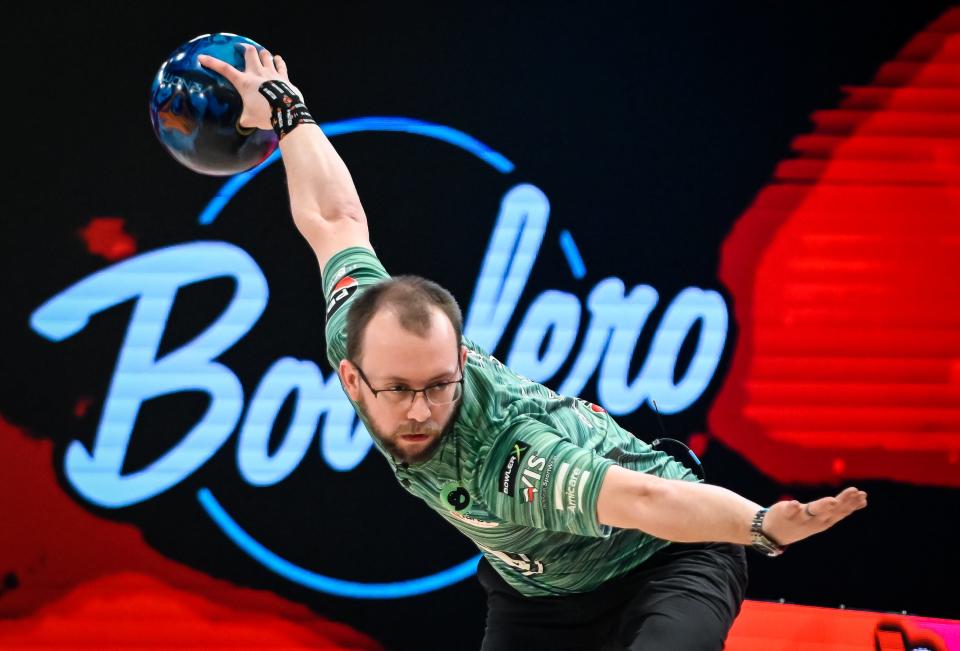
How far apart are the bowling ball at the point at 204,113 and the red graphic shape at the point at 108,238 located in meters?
1.83

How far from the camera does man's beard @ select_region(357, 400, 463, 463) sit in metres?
2.75

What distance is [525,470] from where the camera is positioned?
2625 millimetres

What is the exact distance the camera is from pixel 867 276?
5.12 metres

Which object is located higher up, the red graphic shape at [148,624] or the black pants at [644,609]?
the black pants at [644,609]

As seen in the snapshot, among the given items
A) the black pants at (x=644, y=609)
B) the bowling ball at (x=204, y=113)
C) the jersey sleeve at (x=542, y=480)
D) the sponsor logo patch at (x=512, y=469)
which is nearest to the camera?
the jersey sleeve at (x=542, y=480)

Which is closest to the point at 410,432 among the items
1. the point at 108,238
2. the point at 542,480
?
the point at 542,480

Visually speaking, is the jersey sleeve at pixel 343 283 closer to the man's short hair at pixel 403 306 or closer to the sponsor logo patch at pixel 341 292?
the sponsor logo patch at pixel 341 292

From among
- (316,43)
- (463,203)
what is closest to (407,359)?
(463,203)

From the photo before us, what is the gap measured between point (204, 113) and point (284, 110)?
237 millimetres

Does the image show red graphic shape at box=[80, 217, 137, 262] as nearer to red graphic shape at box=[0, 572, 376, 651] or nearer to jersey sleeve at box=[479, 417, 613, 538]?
red graphic shape at box=[0, 572, 376, 651]

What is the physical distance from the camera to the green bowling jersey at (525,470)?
2576 mm

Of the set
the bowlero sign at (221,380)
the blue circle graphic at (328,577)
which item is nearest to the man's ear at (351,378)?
the bowlero sign at (221,380)

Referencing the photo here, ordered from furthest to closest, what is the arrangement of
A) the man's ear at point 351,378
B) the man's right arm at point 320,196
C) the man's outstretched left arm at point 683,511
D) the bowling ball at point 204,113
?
the bowling ball at point 204,113 < the man's right arm at point 320,196 < the man's ear at point 351,378 < the man's outstretched left arm at point 683,511

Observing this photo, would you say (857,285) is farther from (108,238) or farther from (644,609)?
(108,238)
